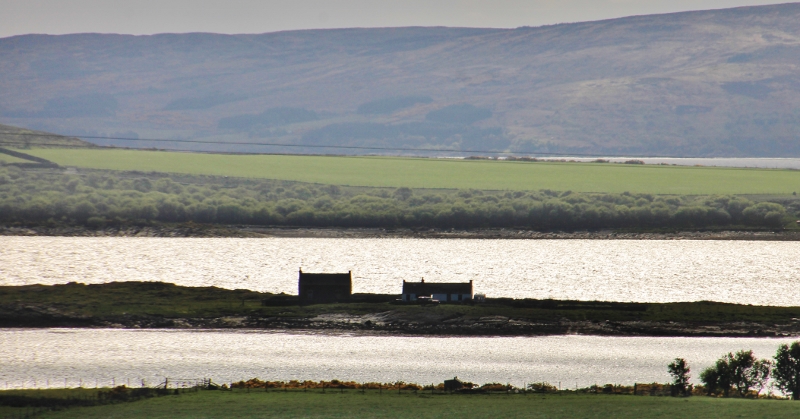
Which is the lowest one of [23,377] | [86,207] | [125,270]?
[23,377]

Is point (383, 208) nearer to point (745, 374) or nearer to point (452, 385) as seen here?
point (452, 385)

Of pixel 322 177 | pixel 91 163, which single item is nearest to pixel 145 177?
pixel 91 163

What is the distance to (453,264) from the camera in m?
88.8

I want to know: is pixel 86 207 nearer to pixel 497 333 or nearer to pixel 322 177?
pixel 322 177

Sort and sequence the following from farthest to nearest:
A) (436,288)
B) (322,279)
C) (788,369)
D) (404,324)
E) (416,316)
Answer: (322,279) → (436,288) → (416,316) → (404,324) → (788,369)

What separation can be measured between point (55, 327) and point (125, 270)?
1021 inches

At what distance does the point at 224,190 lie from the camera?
135625mm

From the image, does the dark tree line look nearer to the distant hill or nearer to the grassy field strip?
the grassy field strip

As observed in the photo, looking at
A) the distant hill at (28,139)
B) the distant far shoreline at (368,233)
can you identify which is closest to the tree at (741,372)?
the distant far shoreline at (368,233)

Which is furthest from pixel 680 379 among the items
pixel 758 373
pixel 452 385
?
pixel 452 385

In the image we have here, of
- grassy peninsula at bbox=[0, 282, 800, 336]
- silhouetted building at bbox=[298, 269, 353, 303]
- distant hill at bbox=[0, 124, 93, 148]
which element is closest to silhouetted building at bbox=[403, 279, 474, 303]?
grassy peninsula at bbox=[0, 282, 800, 336]

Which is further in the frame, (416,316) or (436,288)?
(436,288)

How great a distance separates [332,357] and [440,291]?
13543 millimetres

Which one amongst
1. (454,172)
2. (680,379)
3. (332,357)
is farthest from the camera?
(454,172)
